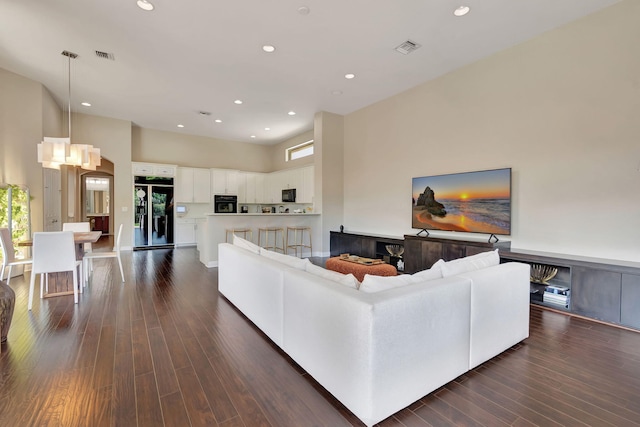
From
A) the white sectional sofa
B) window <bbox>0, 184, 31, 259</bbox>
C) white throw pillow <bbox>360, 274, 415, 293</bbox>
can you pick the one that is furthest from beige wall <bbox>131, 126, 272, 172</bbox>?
white throw pillow <bbox>360, 274, 415, 293</bbox>

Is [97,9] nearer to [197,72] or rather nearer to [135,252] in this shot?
[197,72]

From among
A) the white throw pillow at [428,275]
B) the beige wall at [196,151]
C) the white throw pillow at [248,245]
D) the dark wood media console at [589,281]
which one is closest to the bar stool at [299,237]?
the white throw pillow at [248,245]

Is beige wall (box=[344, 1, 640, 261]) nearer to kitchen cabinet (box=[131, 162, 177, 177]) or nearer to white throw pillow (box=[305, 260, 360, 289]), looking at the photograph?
white throw pillow (box=[305, 260, 360, 289])

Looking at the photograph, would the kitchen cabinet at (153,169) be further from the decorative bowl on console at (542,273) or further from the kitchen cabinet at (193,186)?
the decorative bowl on console at (542,273)

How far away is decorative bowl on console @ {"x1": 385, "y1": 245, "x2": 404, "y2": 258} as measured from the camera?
5.73 m

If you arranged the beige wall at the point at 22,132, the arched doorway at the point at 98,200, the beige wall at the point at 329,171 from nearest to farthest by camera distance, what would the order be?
the beige wall at the point at 22,132 → the beige wall at the point at 329,171 → the arched doorway at the point at 98,200

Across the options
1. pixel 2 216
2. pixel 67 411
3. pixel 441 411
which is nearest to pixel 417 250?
pixel 441 411

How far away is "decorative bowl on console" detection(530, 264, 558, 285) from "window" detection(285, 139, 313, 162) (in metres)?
6.15

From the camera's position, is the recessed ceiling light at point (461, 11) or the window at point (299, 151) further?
the window at point (299, 151)

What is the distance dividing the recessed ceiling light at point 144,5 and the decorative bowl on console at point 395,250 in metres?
5.30

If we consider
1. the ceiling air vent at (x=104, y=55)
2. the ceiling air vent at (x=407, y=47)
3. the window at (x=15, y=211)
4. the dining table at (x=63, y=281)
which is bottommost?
the dining table at (x=63, y=281)

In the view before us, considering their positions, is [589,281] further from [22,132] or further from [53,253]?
[22,132]

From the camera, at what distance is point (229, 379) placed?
1943mm

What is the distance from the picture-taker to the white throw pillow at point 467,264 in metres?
2.16
